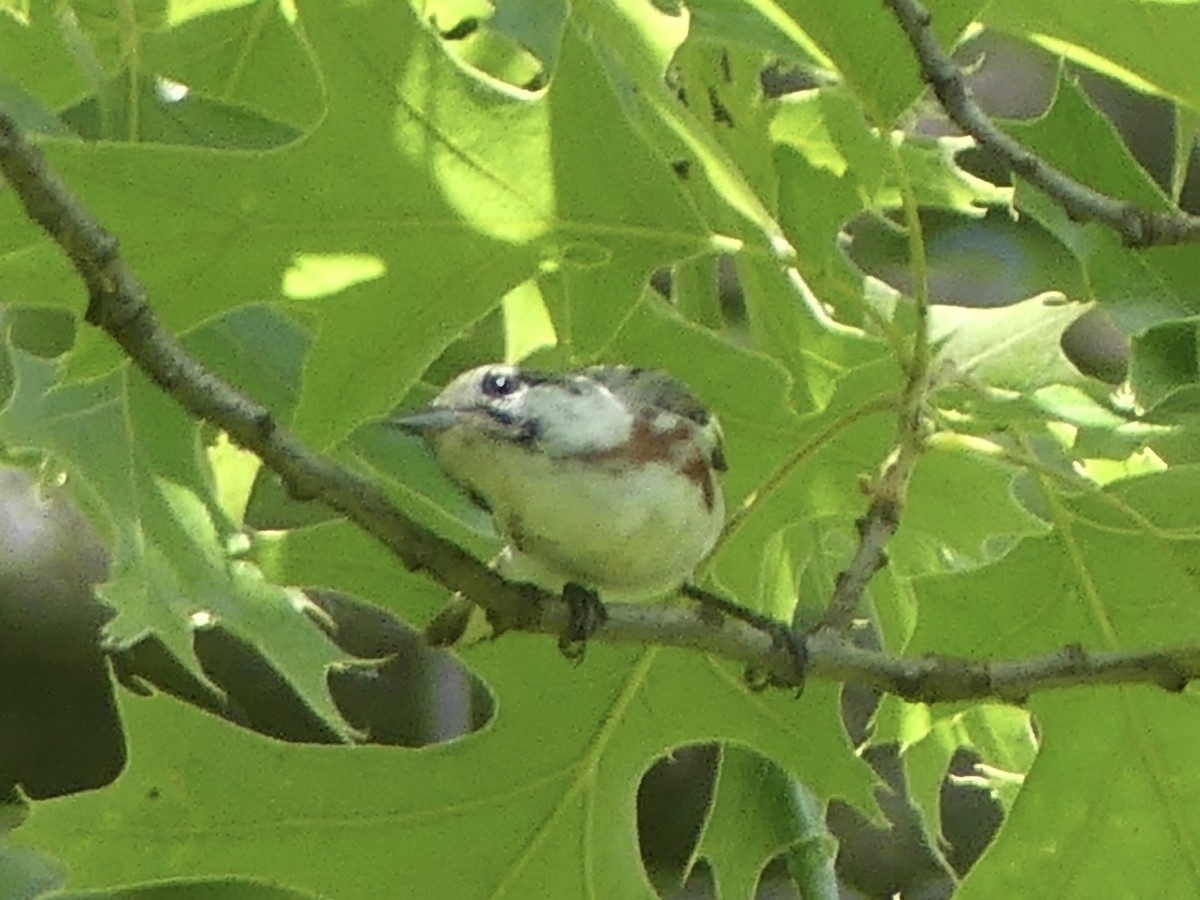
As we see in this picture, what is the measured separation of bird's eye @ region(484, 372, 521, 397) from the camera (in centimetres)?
71

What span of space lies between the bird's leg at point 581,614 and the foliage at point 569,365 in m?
0.11

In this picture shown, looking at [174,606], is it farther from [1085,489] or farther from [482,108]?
[1085,489]

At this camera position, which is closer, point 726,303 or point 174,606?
point 174,606

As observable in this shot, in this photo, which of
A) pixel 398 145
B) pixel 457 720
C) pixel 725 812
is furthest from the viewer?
pixel 457 720

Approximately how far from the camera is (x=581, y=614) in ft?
2.14

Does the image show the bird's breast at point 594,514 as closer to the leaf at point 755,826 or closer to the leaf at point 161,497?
the leaf at point 161,497

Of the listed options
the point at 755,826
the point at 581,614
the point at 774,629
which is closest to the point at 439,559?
the point at 581,614

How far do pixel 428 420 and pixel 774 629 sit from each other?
0.16m

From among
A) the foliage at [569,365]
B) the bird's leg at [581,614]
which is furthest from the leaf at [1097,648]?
the bird's leg at [581,614]

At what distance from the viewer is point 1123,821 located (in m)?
0.90

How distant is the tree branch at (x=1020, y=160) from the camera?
27.1 inches

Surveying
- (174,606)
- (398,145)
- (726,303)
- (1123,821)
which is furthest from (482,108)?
(726,303)

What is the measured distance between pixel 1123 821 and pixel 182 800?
46 centimetres

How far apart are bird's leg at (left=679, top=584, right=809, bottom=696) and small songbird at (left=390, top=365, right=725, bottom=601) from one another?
28mm
